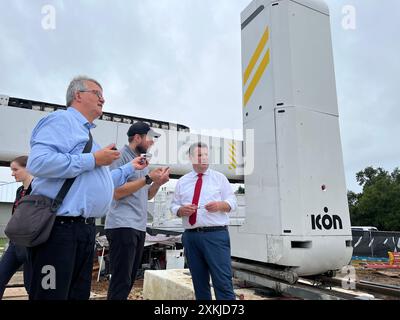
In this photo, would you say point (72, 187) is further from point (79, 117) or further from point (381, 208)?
point (381, 208)

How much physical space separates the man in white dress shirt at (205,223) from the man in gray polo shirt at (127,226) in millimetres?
353

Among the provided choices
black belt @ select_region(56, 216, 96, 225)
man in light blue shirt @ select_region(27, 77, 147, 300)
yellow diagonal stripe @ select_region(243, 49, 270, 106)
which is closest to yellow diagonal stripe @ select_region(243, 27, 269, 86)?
yellow diagonal stripe @ select_region(243, 49, 270, 106)

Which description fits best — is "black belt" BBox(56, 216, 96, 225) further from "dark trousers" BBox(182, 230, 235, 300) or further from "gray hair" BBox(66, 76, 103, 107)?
"dark trousers" BBox(182, 230, 235, 300)

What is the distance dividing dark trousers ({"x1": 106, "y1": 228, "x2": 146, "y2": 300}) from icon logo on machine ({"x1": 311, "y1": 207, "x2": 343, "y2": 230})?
157 centimetres

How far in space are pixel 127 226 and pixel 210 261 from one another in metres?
0.70

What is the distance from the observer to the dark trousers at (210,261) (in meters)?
2.40

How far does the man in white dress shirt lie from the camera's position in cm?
243

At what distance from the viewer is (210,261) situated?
2441 mm

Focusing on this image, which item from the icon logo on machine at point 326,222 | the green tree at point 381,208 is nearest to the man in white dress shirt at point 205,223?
the icon logo on machine at point 326,222

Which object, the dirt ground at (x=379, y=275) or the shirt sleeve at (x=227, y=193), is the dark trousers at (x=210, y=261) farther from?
the dirt ground at (x=379, y=275)
